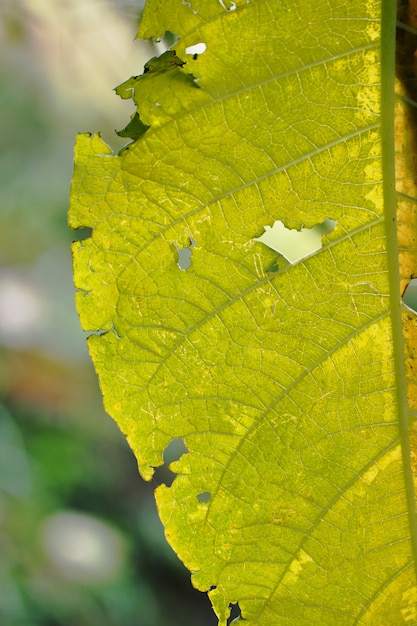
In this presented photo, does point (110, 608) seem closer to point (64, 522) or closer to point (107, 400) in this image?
point (64, 522)

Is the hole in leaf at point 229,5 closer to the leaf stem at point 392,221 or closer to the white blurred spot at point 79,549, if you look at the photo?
the leaf stem at point 392,221

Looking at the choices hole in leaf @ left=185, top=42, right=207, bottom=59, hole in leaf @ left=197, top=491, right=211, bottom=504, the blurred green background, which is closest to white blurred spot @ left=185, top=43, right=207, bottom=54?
hole in leaf @ left=185, top=42, right=207, bottom=59

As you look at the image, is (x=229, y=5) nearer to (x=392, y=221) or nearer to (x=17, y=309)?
(x=392, y=221)

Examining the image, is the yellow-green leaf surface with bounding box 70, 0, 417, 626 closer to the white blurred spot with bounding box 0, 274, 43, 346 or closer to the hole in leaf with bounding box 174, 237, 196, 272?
the hole in leaf with bounding box 174, 237, 196, 272

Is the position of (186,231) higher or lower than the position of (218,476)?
higher

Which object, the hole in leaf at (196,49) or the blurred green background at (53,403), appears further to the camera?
the blurred green background at (53,403)

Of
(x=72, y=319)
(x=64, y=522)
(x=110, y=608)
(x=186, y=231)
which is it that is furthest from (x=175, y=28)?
(x=110, y=608)

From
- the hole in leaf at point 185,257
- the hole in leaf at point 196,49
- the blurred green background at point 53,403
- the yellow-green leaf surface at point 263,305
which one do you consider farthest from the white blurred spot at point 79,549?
the hole in leaf at point 196,49
